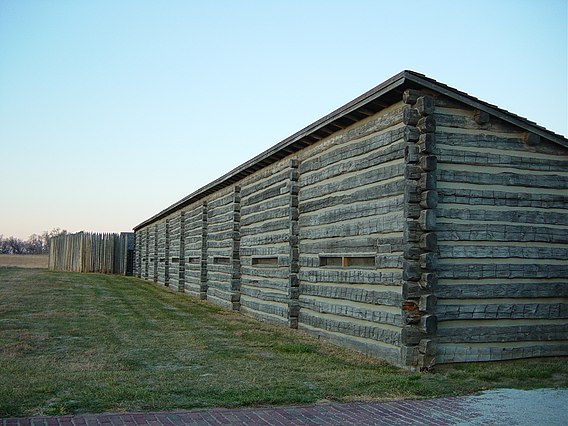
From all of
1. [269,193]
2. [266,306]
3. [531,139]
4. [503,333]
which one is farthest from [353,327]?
[269,193]

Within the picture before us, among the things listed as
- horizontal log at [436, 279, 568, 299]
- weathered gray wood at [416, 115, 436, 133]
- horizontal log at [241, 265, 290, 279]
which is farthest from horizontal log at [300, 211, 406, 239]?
horizontal log at [241, 265, 290, 279]

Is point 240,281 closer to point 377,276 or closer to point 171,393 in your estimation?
point 377,276

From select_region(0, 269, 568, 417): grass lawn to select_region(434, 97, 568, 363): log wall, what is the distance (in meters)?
0.42

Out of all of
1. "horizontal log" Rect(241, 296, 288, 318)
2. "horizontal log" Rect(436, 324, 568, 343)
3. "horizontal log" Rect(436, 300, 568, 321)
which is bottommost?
"horizontal log" Rect(241, 296, 288, 318)

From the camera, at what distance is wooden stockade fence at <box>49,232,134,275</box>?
137 ft

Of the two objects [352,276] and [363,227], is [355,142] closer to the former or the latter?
[363,227]

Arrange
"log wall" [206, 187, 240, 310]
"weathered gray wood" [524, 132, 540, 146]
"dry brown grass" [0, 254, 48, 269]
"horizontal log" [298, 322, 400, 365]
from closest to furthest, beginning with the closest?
"horizontal log" [298, 322, 400, 365], "weathered gray wood" [524, 132, 540, 146], "log wall" [206, 187, 240, 310], "dry brown grass" [0, 254, 48, 269]

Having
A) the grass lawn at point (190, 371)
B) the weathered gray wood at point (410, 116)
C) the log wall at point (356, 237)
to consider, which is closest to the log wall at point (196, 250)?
the grass lawn at point (190, 371)

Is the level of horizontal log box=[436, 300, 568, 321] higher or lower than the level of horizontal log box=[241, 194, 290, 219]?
lower

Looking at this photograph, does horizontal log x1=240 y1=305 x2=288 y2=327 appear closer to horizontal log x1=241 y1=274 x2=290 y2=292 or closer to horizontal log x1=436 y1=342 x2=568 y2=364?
horizontal log x1=241 y1=274 x2=290 y2=292

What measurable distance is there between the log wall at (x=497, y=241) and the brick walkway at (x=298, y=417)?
2.48 meters

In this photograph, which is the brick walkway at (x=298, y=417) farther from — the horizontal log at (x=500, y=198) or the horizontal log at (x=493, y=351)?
the horizontal log at (x=500, y=198)

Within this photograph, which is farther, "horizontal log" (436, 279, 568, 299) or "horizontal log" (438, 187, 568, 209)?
"horizontal log" (438, 187, 568, 209)

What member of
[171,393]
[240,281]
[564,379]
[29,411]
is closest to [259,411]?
[171,393]
